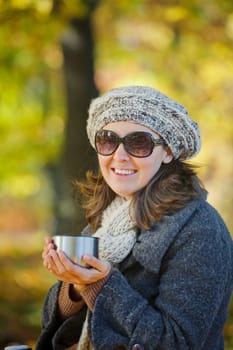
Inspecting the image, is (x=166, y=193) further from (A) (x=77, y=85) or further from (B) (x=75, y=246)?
(A) (x=77, y=85)

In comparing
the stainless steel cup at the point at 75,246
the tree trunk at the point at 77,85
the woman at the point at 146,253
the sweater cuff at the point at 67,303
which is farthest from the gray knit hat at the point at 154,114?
the tree trunk at the point at 77,85

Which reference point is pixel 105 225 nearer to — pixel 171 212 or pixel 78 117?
pixel 171 212

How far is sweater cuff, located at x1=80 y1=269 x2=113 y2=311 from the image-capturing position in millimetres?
2699

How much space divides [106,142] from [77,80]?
553cm

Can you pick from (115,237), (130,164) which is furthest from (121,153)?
(115,237)

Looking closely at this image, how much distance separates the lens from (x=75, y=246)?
2.66 m

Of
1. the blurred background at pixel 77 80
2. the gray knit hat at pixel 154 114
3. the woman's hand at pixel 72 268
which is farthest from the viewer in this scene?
the blurred background at pixel 77 80

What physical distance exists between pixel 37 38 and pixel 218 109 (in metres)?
5.46

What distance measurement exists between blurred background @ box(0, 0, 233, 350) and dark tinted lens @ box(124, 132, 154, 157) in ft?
11.0

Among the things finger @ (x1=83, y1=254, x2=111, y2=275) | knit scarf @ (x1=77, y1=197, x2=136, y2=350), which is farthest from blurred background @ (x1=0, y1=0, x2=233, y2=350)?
finger @ (x1=83, y1=254, x2=111, y2=275)

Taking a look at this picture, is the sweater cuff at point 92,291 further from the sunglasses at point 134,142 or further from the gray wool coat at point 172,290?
the sunglasses at point 134,142

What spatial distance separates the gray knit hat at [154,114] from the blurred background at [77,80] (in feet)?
11.0

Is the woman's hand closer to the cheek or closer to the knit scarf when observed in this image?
the knit scarf

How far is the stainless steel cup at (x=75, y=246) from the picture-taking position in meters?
2.65
